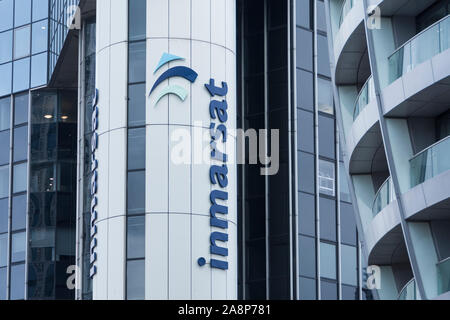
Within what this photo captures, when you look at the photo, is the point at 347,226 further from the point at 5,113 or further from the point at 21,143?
the point at 5,113

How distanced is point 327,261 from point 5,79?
71.9 feet

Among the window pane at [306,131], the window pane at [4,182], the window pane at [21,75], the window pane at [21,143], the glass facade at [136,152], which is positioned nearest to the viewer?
the glass facade at [136,152]

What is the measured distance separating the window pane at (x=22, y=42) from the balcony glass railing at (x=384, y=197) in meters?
31.1

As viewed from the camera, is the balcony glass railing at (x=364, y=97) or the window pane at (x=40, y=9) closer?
the balcony glass railing at (x=364, y=97)

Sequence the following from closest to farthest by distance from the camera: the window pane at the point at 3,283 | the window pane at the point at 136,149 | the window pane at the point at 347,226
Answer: the window pane at the point at 136,149
the window pane at the point at 347,226
the window pane at the point at 3,283

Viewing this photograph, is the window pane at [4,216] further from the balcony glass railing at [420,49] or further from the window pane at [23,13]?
the balcony glass railing at [420,49]

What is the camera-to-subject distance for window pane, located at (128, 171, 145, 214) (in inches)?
1890

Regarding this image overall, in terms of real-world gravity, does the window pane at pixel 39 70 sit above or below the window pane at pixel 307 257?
above

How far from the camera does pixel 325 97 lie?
194 ft

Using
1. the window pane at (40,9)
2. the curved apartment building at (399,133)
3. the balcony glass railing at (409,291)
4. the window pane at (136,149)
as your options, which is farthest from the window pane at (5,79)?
the balcony glass railing at (409,291)

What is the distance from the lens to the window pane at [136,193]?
48000mm

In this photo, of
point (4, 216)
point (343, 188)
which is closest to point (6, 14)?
point (4, 216)

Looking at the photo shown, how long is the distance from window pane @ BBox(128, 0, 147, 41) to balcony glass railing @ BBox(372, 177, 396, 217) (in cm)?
1255
